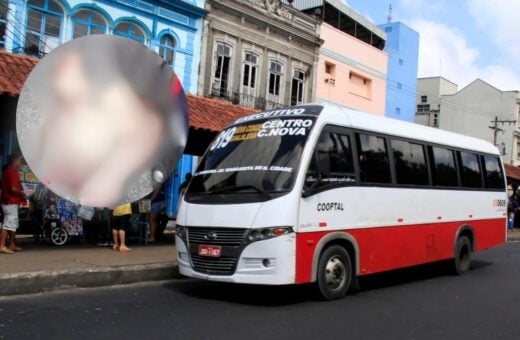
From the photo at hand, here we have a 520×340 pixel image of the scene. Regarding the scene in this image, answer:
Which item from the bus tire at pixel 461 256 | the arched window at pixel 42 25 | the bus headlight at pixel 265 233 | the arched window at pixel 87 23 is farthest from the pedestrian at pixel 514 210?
the bus headlight at pixel 265 233

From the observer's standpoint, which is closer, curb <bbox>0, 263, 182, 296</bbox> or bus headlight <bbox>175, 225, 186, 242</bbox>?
curb <bbox>0, 263, 182, 296</bbox>

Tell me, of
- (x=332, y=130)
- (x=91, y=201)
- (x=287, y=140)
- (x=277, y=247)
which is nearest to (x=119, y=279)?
(x=91, y=201)

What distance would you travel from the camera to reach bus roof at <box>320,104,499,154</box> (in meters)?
7.67

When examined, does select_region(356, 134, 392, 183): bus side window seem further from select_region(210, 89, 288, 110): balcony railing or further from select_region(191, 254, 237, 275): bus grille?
select_region(210, 89, 288, 110): balcony railing

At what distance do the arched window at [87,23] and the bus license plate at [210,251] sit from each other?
11169 mm

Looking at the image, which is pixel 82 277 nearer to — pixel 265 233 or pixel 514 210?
pixel 265 233

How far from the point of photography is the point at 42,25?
1515 cm

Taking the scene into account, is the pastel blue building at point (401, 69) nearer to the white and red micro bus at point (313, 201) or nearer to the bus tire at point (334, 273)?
the white and red micro bus at point (313, 201)

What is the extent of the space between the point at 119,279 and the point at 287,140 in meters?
3.29

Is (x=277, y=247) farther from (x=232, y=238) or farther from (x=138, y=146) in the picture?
(x=138, y=146)

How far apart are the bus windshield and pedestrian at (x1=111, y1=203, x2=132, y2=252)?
2683mm

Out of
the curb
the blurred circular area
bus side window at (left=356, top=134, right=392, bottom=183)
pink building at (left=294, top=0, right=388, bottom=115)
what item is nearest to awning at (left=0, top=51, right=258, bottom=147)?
the blurred circular area

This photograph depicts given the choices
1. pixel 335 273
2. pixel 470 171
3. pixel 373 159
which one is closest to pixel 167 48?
pixel 470 171

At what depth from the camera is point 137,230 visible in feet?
38.9
